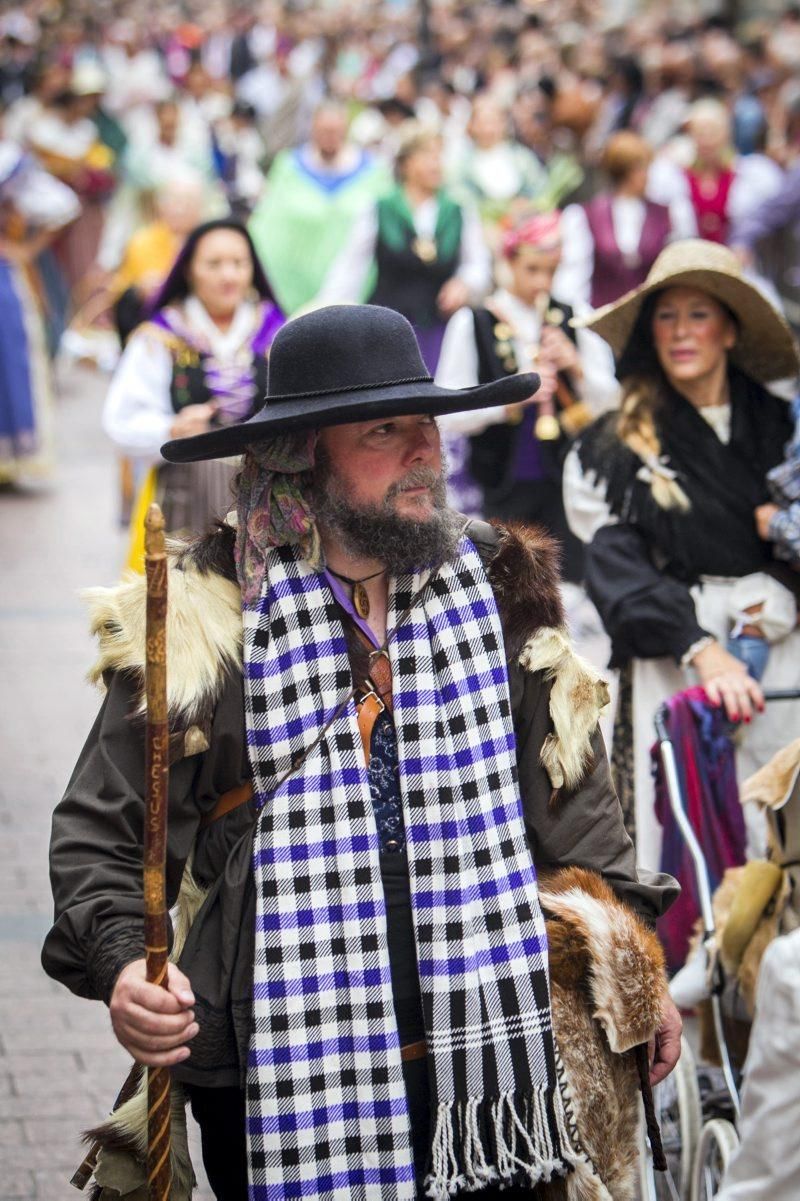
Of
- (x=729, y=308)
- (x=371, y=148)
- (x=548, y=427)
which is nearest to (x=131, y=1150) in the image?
(x=729, y=308)

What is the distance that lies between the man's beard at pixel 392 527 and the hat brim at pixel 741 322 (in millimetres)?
1910

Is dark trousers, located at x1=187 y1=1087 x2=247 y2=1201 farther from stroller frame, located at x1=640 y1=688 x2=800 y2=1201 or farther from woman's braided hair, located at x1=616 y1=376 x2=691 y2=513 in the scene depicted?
woman's braided hair, located at x1=616 y1=376 x2=691 y2=513

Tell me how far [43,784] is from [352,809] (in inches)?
168

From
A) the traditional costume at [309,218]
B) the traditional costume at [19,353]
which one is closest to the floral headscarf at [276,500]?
the traditional costume at [309,218]

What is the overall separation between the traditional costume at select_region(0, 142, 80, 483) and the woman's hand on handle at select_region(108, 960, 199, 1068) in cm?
1010

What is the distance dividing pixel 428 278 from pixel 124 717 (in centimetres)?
714

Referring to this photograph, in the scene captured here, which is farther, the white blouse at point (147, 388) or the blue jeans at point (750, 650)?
the white blouse at point (147, 388)

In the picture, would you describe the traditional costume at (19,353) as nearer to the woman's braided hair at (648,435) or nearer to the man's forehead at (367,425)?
the woman's braided hair at (648,435)

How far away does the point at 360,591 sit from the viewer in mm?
3029

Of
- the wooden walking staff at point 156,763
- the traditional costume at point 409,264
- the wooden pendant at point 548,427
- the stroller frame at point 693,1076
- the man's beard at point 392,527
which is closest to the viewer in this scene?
the wooden walking staff at point 156,763

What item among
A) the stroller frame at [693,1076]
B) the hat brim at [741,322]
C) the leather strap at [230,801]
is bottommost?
the stroller frame at [693,1076]

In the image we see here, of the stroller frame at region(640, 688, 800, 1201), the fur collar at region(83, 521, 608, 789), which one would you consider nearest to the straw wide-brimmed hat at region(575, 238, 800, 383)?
the stroller frame at region(640, 688, 800, 1201)

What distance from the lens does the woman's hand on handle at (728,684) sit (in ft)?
14.1

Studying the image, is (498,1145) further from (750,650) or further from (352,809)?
(750,650)
